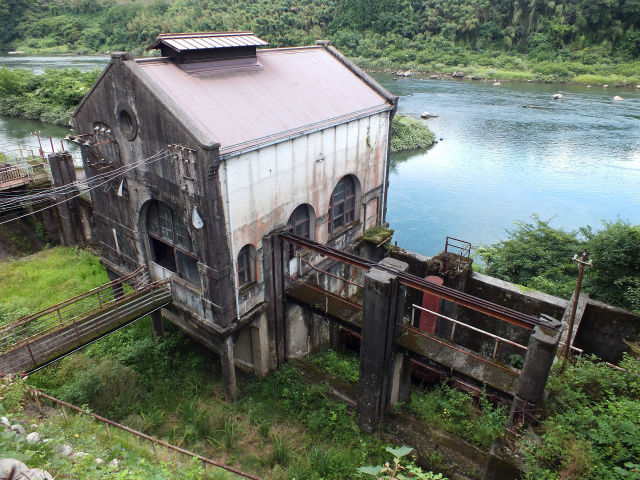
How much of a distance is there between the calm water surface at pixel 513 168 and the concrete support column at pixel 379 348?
17.8 meters

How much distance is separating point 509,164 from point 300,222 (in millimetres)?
32650

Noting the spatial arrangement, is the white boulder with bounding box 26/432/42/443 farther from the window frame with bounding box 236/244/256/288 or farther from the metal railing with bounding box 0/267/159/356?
the window frame with bounding box 236/244/256/288

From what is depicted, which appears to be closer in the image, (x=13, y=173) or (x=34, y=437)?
(x=34, y=437)

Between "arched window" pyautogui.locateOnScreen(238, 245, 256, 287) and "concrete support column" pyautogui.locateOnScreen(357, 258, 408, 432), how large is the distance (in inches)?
151

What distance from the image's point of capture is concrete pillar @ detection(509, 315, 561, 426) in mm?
10093

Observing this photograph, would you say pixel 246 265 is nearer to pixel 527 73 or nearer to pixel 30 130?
pixel 30 130

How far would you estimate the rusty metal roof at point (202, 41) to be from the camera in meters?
13.4

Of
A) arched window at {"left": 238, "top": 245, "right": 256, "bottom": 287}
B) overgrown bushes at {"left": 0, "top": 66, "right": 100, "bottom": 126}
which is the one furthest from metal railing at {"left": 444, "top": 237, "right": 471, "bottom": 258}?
overgrown bushes at {"left": 0, "top": 66, "right": 100, "bottom": 126}

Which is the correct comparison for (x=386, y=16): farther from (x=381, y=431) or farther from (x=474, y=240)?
(x=381, y=431)

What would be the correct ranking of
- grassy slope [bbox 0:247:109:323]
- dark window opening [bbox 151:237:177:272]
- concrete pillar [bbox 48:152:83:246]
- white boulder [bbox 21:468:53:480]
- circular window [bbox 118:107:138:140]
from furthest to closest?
concrete pillar [bbox 48:152:83:246], grassy slope [bbox 0:247:109:323], dark window opening [bbox 151:237:177:272], circular window [bbox 118:107:138:140], white boulder [bbox 21:468:53:480]

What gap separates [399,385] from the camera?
569 inches

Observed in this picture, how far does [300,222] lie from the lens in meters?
15.8

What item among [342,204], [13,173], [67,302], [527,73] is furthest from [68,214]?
[527,73]

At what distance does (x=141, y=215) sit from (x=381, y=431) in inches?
398
